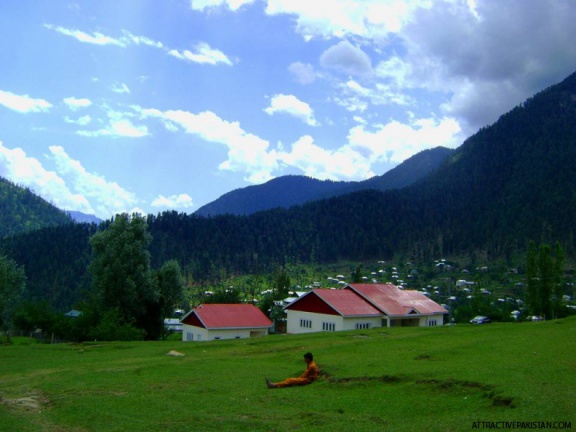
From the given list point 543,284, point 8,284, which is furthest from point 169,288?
point 543,284

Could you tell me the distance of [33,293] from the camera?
546ft

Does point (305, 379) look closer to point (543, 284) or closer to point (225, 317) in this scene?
point (225, 317)

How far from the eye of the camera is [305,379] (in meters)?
20.5

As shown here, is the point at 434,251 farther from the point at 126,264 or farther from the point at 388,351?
the point at 388,351

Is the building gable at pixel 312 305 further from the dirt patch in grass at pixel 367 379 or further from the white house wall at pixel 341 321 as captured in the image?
the dirt patch in grass at pixel 367 379

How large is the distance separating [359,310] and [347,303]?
163 centimetres

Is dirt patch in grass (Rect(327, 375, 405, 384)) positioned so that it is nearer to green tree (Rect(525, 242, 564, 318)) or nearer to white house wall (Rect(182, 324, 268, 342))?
white house wall (Rect(182, 324, 268, 342))

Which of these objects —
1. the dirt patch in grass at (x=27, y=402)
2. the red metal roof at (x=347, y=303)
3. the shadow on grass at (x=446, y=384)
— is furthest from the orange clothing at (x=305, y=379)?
the red metal roof at (x=347, y=303)

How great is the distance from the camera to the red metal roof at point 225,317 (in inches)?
2286

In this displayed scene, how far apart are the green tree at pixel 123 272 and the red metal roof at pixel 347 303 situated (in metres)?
19.3

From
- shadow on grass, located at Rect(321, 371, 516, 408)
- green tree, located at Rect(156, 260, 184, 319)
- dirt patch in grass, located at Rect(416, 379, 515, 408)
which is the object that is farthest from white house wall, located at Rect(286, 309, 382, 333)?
dirt patch in grass, located at Rect(416, 379, 515, 408)

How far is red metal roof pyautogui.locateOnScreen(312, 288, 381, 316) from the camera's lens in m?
57.4

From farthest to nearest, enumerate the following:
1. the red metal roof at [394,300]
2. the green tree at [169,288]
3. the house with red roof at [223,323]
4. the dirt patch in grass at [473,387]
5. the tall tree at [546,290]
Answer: the tall tree at [546,290]
the green tree at [169,288]
the red metal roof at [394,300]
the house with red roof at [223,323]
the dirt patch in grass at [473,387]

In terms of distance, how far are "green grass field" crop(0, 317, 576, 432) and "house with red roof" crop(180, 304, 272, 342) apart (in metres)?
26.3
